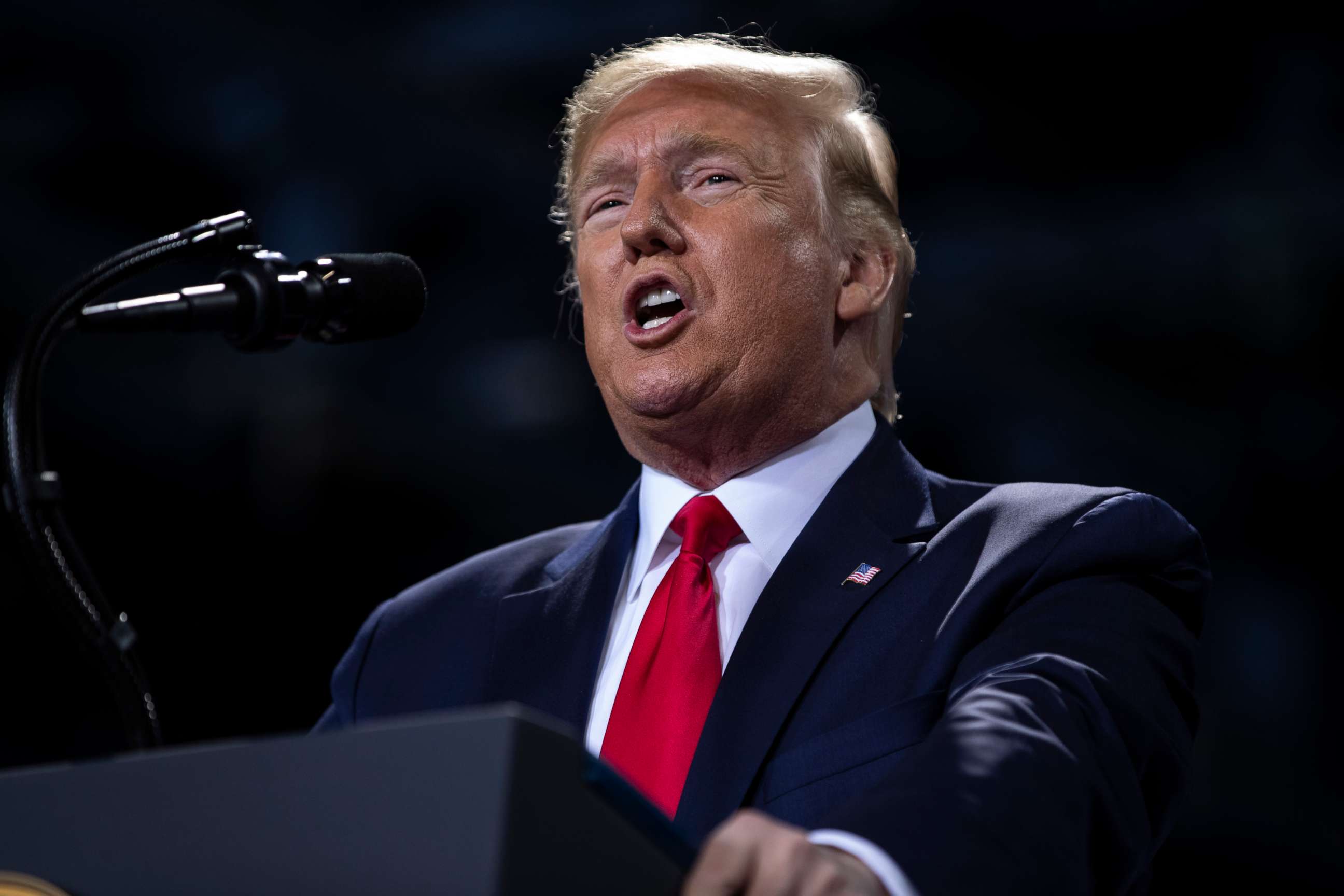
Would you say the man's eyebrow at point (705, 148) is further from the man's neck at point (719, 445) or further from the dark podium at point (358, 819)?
the dark podium at point (358, 819)

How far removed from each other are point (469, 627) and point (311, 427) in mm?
1272

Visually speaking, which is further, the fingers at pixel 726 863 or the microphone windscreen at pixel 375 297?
the microphone windscreen at pixel 375 297

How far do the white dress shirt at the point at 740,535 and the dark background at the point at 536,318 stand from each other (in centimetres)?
99

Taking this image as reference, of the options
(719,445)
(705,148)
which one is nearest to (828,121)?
(705,148)

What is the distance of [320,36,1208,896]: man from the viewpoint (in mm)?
1106

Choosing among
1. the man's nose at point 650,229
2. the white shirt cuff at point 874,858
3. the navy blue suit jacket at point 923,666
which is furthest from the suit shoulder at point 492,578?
the white shirt cuff at point 874,858

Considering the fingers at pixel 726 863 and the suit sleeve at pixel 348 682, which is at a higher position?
the fingers at pixel 726 863

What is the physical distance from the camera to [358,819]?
579 mm

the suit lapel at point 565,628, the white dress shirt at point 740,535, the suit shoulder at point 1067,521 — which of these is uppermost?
the suit shoulder at point 1067,521

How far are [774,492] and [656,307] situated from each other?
30cm

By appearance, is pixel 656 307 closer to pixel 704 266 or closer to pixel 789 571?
pixel 704 266

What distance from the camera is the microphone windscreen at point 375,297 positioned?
1174 mm

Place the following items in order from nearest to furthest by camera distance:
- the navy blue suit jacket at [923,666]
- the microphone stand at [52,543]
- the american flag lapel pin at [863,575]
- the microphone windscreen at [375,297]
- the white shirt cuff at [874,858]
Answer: the white shirt cuff at [874,858] → the navy blue suit jacket at [923,666] → the microphone stand at [52,543] → the microphone windscreen at [375,297] → the american flag lapel pin at [863,575]

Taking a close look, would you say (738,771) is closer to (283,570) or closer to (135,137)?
(283,570)
